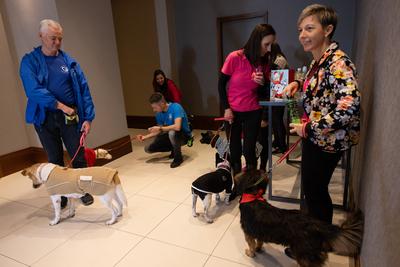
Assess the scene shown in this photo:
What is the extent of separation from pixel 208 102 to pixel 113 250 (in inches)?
127

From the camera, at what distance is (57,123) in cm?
220

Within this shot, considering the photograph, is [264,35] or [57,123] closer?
[264,35]

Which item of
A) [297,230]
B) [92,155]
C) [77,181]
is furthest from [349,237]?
[92,155]

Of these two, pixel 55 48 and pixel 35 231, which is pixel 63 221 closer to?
pixel 35 231

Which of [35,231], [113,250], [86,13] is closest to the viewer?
[113,250]

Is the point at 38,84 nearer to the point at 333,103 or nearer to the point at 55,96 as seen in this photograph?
the point at 55,96

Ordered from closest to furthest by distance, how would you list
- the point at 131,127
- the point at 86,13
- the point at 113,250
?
1. the point at 113,250
2. the point at 86,13
3. the point at 131,127

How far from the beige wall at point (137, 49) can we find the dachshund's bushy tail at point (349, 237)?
162 inches

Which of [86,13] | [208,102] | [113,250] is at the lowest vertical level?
[113,250]

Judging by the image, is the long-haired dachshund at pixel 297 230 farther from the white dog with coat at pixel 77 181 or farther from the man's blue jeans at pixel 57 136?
the man's blue jeans at pixel 57 136

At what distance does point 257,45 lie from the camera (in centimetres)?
192

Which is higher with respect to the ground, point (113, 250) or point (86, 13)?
point (86, 13)

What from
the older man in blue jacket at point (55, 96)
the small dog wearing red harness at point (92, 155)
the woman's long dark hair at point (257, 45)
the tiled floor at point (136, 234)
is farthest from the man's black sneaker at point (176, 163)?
the woman's long dark hair at point (257, 45)

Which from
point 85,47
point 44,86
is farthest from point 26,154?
point 44,86
